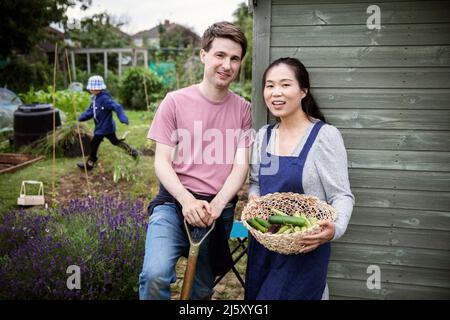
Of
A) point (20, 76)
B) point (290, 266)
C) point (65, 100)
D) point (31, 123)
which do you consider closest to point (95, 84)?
point (31, 123)

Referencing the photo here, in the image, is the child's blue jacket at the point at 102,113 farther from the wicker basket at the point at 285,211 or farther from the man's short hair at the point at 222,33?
the wicker basket at the point at 285,211

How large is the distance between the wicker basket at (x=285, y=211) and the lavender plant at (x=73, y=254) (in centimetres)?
143

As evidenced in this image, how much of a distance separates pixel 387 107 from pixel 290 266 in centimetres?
132

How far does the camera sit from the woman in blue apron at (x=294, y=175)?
88.8 inches

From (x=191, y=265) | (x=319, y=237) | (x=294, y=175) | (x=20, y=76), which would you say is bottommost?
(x=191, y=265)

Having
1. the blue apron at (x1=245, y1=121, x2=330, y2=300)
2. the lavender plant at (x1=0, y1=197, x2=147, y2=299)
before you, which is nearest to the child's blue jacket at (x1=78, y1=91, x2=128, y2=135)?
the lavender plant at (x1=0, y1=197, x2=147, y2=299)

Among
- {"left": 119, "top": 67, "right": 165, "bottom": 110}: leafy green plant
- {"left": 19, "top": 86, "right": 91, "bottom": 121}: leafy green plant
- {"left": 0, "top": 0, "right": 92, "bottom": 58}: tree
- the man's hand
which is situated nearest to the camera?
the man's hand

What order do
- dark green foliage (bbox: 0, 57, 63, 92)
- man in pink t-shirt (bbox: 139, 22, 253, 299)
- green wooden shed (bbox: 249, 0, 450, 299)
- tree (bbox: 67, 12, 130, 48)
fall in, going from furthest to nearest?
tree (bbox: 67, 12, 130, 48) < dark green foliage (bbox: 0, 57, 63, 92) < green wooden shed (bbox: 249, 0, 450, 299) < man in pink t-shirt (bbox: 139, 22, 253, 299)

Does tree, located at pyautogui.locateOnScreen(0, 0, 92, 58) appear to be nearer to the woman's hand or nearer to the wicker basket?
the wicker basket

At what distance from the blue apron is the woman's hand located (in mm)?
182

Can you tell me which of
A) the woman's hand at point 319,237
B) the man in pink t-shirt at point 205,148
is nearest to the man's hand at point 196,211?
the man in pink t-shirt at point 205,148

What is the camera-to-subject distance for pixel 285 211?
2383 millimetres

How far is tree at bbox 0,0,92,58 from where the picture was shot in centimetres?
1162

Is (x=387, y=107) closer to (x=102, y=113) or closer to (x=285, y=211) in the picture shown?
(x=285, y=211)
